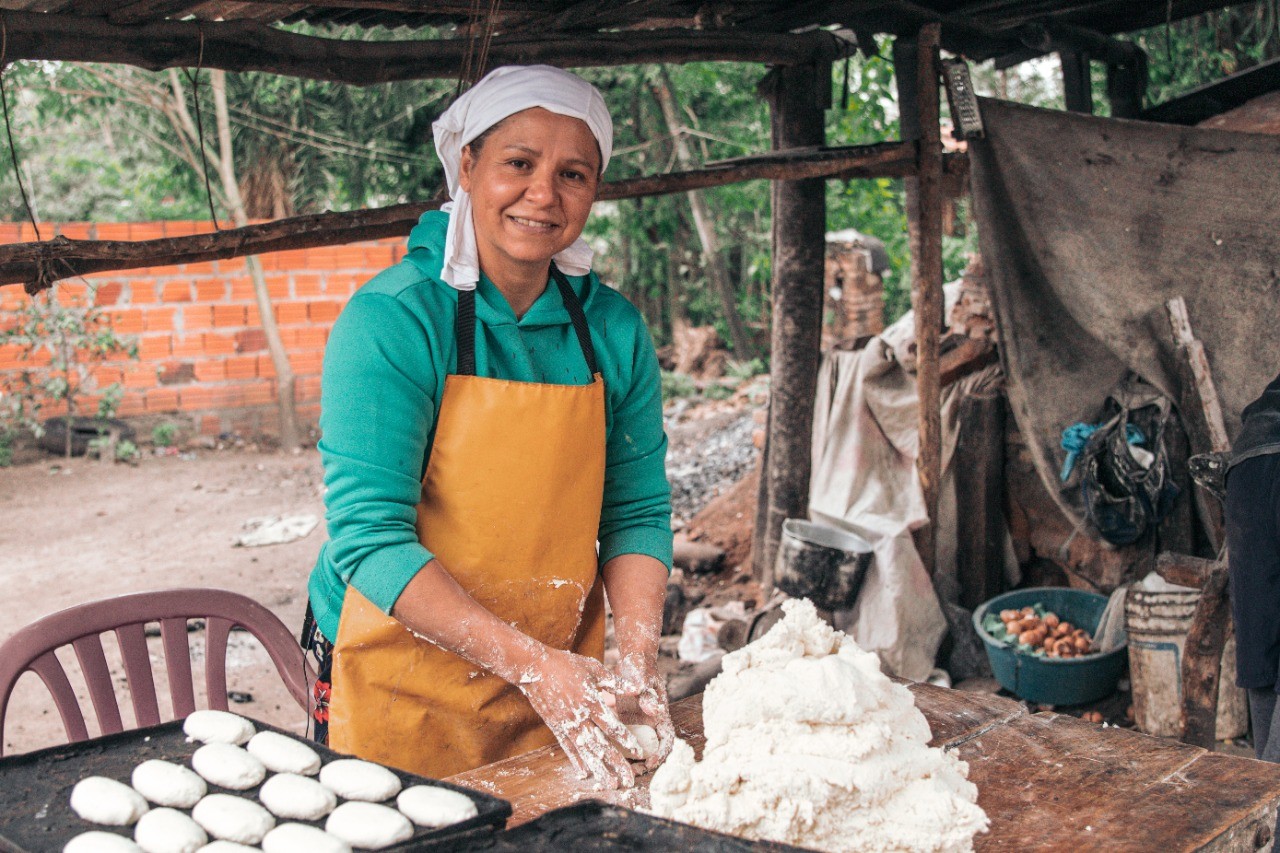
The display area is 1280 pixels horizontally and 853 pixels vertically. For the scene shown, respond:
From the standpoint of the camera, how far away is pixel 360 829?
4.82ft

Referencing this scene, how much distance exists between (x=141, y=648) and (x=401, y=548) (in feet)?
3.61

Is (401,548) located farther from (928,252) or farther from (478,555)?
(928,252)

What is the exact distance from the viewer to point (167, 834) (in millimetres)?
1442

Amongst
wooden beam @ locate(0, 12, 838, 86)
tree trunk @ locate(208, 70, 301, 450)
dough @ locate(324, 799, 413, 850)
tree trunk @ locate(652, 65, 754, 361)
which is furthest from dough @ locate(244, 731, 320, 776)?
tree trunk @ locate(652, 65, 754, 361)

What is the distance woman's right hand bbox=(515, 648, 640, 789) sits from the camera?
1858mm

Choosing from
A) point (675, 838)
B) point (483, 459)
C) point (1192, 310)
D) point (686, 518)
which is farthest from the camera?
point (686, 518)

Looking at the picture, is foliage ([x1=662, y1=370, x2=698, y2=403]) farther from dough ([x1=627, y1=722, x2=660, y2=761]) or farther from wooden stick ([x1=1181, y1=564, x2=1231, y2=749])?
dough ([x1=627, y1=722, x2=660, y2=761])

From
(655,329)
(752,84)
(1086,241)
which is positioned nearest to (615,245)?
(655,329)

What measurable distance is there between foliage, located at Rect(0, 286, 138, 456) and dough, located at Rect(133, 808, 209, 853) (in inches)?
311

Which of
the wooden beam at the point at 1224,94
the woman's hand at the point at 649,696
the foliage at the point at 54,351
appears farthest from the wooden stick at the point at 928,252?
the foliage at the point at 54,351

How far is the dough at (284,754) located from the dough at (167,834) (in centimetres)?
17

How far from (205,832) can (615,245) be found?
11.0 m

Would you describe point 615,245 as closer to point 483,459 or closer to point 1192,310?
point 1192,310

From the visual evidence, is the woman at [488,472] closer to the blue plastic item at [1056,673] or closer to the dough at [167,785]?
the dough at [167,785]
